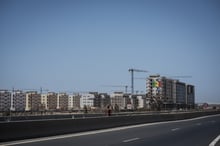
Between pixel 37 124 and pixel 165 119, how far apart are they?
1083 inches

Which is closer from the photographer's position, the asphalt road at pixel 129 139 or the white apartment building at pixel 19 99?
the asphalt road at pixel 129 139

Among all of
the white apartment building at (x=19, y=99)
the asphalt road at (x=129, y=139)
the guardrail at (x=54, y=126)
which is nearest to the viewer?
the asphalt road at (x=129, y=139)

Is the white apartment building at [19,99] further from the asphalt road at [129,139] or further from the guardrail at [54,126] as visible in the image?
the asphalt road at [129,139]

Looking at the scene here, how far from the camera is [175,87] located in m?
192

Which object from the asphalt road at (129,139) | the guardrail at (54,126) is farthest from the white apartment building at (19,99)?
the asphalt road at (129,139)

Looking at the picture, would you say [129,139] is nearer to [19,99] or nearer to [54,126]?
[54,126]

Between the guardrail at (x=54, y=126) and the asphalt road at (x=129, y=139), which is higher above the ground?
the guardrail at (x=54, y=126)

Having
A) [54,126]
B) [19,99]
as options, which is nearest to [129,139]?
[54,126]

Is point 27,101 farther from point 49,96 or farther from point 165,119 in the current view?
point 165,119

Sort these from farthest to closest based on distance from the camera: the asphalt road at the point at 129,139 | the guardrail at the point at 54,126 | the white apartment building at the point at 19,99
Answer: the white apartment building at the point at 19,99
the guardrail at the point at 54,126
the asphalt road at the point at 129,139

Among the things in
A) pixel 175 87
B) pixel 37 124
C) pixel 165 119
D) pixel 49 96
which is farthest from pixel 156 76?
pixel 37 124

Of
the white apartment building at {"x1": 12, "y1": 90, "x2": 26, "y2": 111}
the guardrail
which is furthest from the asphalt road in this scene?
the white apartment building at {"x1": 12, "y1": 90, "x2": 26, "y2": 111}

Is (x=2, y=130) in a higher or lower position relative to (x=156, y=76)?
lower

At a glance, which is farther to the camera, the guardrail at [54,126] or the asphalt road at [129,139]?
the guardrail at [54,126]
